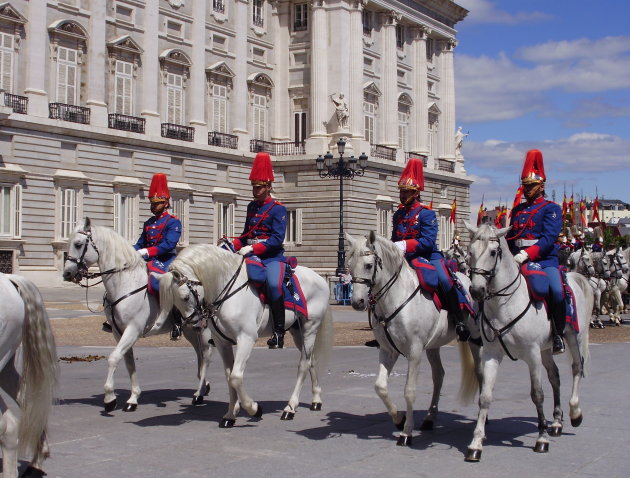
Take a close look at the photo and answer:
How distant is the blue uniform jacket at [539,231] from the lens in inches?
344

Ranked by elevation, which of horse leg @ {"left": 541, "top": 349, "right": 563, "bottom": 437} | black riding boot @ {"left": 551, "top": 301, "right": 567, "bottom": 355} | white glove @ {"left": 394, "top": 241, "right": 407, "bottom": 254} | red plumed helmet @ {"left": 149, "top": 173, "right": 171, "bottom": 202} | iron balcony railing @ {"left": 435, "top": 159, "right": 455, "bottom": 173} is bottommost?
horse leg @ {"left": 541, "top": 349, "right": 563, "bottom": 437}

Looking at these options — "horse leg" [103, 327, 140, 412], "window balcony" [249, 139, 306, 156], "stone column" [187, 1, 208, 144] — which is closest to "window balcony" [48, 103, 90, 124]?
"stone column" [187, 1, 208, 144]

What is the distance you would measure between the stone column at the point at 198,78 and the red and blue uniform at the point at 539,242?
36496mm

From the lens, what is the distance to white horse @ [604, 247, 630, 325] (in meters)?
24.7

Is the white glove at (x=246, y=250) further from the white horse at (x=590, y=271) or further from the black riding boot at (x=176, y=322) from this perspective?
the white horse at (x=590, y=271)

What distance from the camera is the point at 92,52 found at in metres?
38.7

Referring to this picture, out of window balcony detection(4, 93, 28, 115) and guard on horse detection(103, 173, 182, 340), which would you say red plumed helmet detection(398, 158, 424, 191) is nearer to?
guard on horse detection(103, 173, 182, 340)

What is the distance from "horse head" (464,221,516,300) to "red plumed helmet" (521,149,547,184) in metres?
1.21

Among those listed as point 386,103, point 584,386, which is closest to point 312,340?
point 584,386

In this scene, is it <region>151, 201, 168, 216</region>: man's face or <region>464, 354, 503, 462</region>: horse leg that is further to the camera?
<region>151, 201, 168, 216</region>: man's face

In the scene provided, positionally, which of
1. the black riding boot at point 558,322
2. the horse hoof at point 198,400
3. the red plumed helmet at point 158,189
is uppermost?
the red plumed helmet at point 158,189

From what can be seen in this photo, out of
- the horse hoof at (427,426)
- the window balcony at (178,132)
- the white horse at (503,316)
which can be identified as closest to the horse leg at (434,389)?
the horse hoof at (427,426)

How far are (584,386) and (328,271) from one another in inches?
1424

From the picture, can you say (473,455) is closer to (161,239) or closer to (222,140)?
(161,239)
